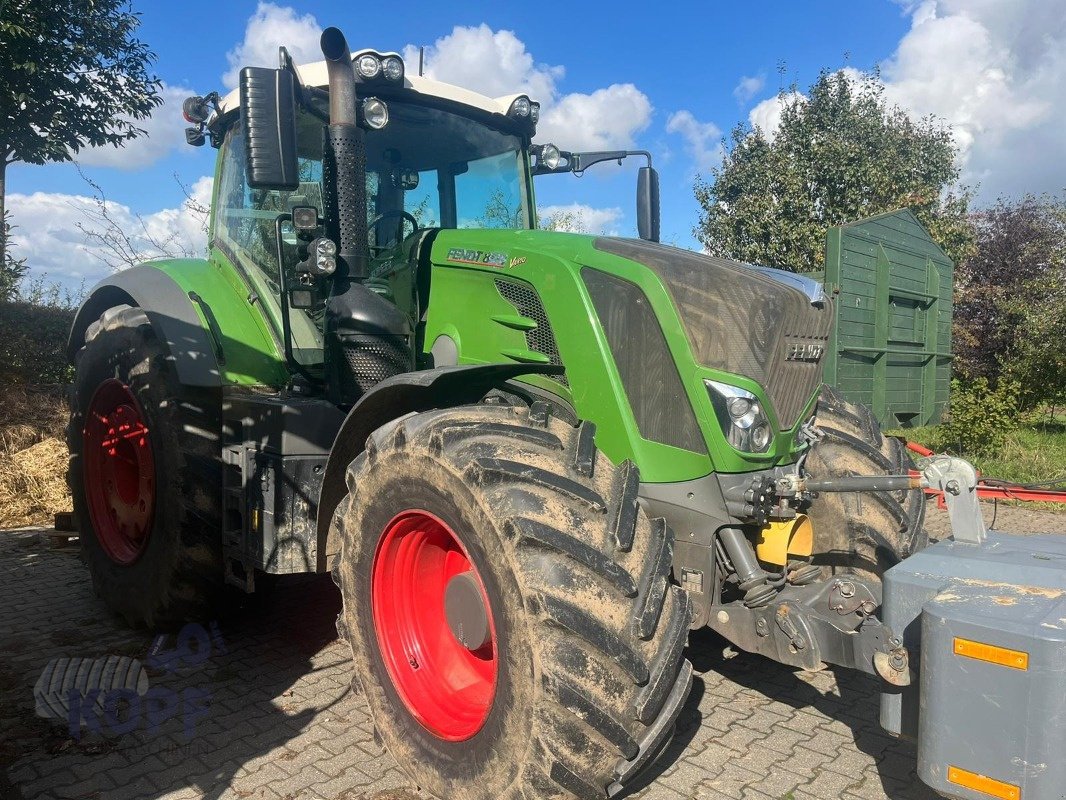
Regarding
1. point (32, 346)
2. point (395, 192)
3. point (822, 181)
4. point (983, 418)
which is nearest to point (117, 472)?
point (395, 192)

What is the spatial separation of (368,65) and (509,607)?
2.53 m

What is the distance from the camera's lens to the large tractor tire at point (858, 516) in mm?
3330

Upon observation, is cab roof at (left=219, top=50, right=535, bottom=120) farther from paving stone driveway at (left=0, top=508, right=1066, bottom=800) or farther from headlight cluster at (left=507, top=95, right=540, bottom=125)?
paving stone driveway at (left=0, top=508, right=1066, bottom=800)

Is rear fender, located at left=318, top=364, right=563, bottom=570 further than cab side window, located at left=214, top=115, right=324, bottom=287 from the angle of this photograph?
No

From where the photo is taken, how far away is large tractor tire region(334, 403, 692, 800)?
7.26ft

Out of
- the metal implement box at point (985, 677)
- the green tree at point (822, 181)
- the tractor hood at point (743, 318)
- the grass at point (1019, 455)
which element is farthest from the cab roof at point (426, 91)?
the green tree at point (822, 181)

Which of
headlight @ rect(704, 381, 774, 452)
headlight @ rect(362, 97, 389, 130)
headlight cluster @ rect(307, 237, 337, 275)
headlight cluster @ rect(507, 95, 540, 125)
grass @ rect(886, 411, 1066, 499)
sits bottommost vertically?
grass @ rect(886, 411, 1066, 499)

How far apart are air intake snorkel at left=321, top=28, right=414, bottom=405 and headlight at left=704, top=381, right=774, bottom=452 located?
145 cm

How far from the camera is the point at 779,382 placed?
2.87m

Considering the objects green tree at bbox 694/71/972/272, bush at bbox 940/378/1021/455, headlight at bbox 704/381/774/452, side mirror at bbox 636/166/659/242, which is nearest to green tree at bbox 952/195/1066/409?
green tree at bbox 694/71/972/272

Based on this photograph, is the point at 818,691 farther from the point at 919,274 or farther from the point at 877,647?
the point at 919,274

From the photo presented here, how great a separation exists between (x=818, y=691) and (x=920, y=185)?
51.3 feet

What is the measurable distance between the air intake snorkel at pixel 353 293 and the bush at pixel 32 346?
22.5 ft

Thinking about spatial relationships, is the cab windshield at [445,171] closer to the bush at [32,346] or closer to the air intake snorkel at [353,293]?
the air intake snorkel at [353,293]
